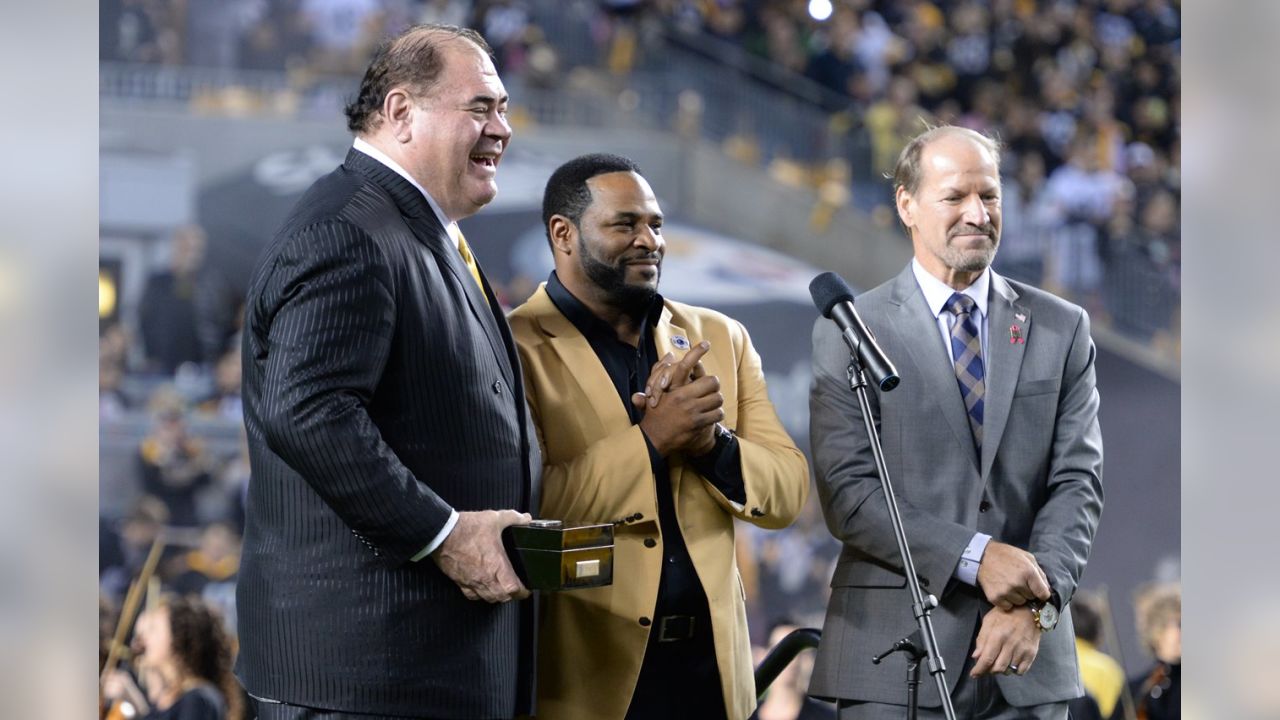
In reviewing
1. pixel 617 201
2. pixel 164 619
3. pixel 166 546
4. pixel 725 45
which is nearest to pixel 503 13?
pixel 725 45

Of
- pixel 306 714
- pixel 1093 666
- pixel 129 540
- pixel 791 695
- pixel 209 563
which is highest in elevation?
pixel 306 714

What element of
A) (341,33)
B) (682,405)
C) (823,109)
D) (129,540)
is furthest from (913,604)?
(823,109)

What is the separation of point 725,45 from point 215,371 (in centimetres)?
395

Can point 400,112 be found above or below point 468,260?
above

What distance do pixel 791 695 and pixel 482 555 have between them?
219 inches

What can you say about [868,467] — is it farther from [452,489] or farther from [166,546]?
[166,546]

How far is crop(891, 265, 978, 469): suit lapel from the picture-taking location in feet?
7.51

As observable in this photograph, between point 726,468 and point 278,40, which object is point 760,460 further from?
point 278,40

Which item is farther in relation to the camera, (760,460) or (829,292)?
(760,460)

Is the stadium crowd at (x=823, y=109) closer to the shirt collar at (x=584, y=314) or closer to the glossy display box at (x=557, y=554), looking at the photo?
the shirt collar at (x=584, y=314)

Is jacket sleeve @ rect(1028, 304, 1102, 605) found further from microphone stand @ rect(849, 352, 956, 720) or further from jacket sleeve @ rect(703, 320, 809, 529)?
jacket sleeve @ rect(703, 320, 809, 529)

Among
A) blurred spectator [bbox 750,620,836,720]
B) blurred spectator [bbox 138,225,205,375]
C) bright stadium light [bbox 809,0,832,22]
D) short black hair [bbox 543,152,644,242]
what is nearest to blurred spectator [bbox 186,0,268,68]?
blurred spectator [bbox 138,225,205,375]

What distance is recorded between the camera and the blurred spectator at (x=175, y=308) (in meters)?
7.91

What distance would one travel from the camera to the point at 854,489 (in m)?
2.30
